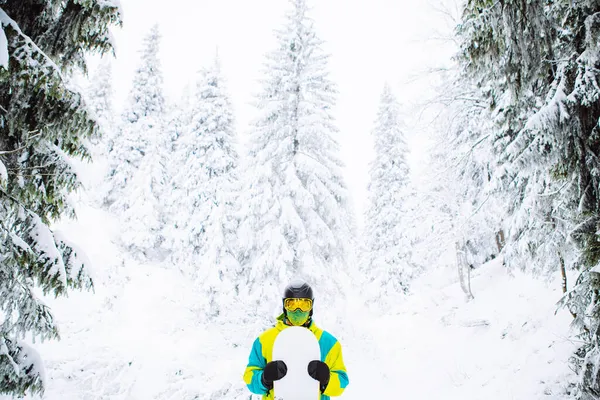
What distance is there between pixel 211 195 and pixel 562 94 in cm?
1530

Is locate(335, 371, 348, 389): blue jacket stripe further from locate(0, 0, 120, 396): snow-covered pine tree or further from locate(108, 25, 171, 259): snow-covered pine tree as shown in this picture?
locate(108, 25, 171, 259): snow-covered pine tree

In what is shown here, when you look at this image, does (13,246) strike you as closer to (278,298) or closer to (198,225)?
(278,298)

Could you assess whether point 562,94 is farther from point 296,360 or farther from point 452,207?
point 452,207

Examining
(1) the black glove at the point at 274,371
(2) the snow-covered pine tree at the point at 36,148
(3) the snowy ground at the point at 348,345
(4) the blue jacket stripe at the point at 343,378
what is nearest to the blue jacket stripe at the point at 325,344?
(4) the blue jacket stripe at the point at 343,378

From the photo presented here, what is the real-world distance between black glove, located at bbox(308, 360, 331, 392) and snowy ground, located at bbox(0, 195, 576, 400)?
20.5 feet

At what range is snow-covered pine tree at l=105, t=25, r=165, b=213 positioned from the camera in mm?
23266

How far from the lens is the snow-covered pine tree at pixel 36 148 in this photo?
12.8ft

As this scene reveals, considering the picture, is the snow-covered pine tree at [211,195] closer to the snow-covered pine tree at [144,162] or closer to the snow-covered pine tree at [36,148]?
the snow-covered pine tree at [144,162]

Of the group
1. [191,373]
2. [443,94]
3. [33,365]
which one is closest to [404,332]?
[191,373]

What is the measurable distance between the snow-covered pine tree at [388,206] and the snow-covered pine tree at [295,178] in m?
9.49

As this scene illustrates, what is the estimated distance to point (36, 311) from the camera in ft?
15.1

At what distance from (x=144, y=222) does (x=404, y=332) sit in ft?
54.8

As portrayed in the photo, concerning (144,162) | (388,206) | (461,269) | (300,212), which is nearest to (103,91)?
(144,162)

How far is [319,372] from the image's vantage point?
2934 mm
